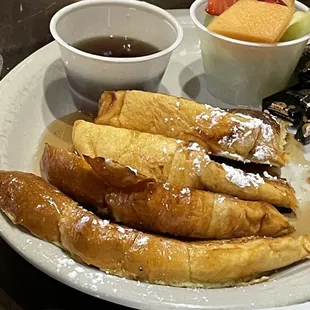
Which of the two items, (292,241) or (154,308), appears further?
(292,241)

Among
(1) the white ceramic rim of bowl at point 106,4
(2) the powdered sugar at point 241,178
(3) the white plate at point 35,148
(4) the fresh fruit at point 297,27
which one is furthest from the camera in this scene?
(4) the fresh fruit at point 297,27

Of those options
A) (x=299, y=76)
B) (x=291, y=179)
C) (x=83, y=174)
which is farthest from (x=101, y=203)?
(x=299, y=76)

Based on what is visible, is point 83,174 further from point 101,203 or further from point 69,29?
point 69,29

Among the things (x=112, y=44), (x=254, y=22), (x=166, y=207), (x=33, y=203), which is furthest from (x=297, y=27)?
(x=33, y=203)

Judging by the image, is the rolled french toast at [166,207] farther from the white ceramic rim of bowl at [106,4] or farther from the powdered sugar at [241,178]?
the white ceramic rim of bowl at [106,4]

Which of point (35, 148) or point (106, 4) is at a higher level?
point (106, 4)

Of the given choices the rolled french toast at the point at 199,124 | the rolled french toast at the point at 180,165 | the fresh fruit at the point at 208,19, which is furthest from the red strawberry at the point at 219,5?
the rolled french toast at the point at 180,165

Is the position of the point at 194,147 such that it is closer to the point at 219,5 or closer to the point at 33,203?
the point at 33,203
